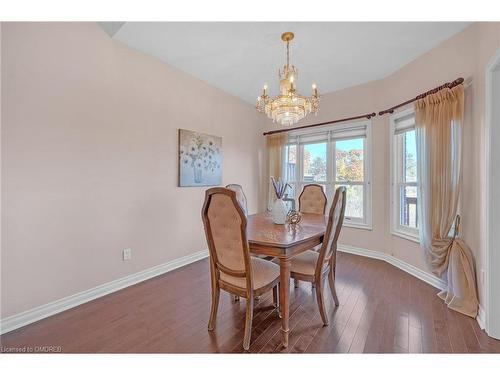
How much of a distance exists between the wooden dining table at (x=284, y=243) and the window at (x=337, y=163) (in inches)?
76.5

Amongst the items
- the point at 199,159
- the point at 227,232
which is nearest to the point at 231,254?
the point at 227,232

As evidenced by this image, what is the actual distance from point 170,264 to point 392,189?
330cm

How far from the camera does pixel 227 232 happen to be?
1556mm

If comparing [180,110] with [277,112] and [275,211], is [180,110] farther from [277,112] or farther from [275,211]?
[275,211]

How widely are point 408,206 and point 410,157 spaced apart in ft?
2.20

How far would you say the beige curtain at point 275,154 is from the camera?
4418 millimetres

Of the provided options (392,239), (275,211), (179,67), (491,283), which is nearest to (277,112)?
(275,211)

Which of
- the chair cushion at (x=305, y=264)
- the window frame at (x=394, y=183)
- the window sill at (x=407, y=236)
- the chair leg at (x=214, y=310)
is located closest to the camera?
the chair leg at (x=214, y=310)

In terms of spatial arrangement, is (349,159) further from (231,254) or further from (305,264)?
(231,254)

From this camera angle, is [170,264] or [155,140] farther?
[170,264]

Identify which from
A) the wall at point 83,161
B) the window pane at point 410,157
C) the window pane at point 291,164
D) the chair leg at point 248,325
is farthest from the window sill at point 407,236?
the wall at point 83,161

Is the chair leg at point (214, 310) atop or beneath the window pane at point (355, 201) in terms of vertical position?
beneath

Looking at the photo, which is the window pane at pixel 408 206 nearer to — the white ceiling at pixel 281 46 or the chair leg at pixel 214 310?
the white ceiling at pixel 281 46
